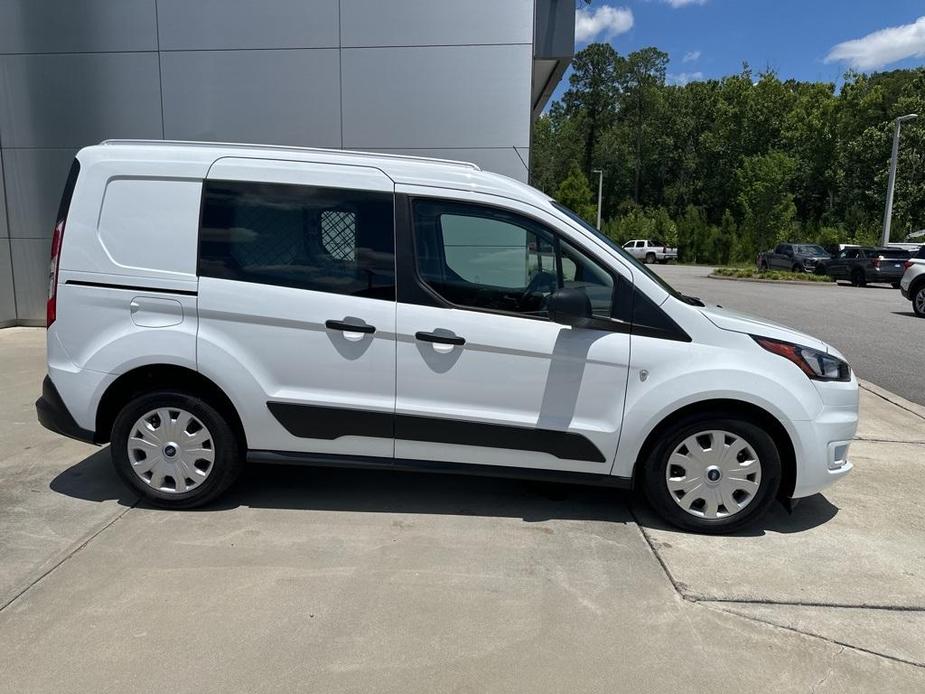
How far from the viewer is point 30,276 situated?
34.9ft

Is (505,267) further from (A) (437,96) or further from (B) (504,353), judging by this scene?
(A) (437,96)

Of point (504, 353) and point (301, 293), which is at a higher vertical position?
point (301, 293)

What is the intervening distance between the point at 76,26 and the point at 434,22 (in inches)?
207

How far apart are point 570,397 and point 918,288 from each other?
14.9 m

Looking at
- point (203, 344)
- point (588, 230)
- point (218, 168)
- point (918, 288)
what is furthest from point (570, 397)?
point (918, 288)

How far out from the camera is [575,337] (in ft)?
12.5

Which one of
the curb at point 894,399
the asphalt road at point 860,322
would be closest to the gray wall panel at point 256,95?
the asphalt road at point 860,322

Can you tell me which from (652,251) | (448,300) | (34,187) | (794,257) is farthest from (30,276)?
(652,251)

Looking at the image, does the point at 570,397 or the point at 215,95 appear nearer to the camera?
the point at 570,397

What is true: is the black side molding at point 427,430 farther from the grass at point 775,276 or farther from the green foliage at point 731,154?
the green foliage at point 731,154

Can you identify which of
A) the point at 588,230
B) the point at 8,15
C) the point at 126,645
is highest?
the point at 8,15

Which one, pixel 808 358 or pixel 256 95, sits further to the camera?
pixel 256 95

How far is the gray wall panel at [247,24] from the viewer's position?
9.41 meters

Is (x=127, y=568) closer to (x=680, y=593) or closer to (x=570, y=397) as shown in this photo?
(x=570, y=397)
